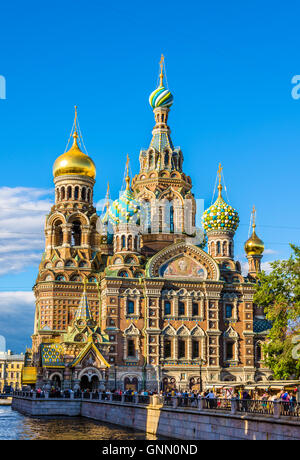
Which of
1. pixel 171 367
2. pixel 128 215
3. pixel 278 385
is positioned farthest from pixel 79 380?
pixel 278 385

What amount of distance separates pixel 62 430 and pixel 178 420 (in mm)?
6407

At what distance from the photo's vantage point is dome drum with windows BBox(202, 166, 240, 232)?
53.8 meters

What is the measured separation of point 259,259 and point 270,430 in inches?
1349

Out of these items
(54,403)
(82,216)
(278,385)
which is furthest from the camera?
(82,216)

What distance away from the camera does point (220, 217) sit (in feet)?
176

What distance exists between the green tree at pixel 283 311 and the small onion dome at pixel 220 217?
758 inches

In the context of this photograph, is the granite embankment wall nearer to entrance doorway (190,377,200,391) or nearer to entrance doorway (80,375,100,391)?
entrance doorway (80,375,100,391)

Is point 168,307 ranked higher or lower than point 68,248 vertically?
lower

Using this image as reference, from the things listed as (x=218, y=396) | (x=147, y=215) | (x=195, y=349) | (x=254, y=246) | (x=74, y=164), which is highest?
(x=74, y=164)

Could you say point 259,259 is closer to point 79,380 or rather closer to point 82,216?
point 82,216

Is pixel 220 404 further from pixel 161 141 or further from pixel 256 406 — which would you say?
pixel 161 141

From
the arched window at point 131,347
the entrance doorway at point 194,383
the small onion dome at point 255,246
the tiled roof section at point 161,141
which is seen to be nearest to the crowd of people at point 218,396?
the entrance doorway at point 194,383

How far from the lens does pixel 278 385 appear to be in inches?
1222

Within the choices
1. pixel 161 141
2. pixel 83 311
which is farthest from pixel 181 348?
pixel 161 141
